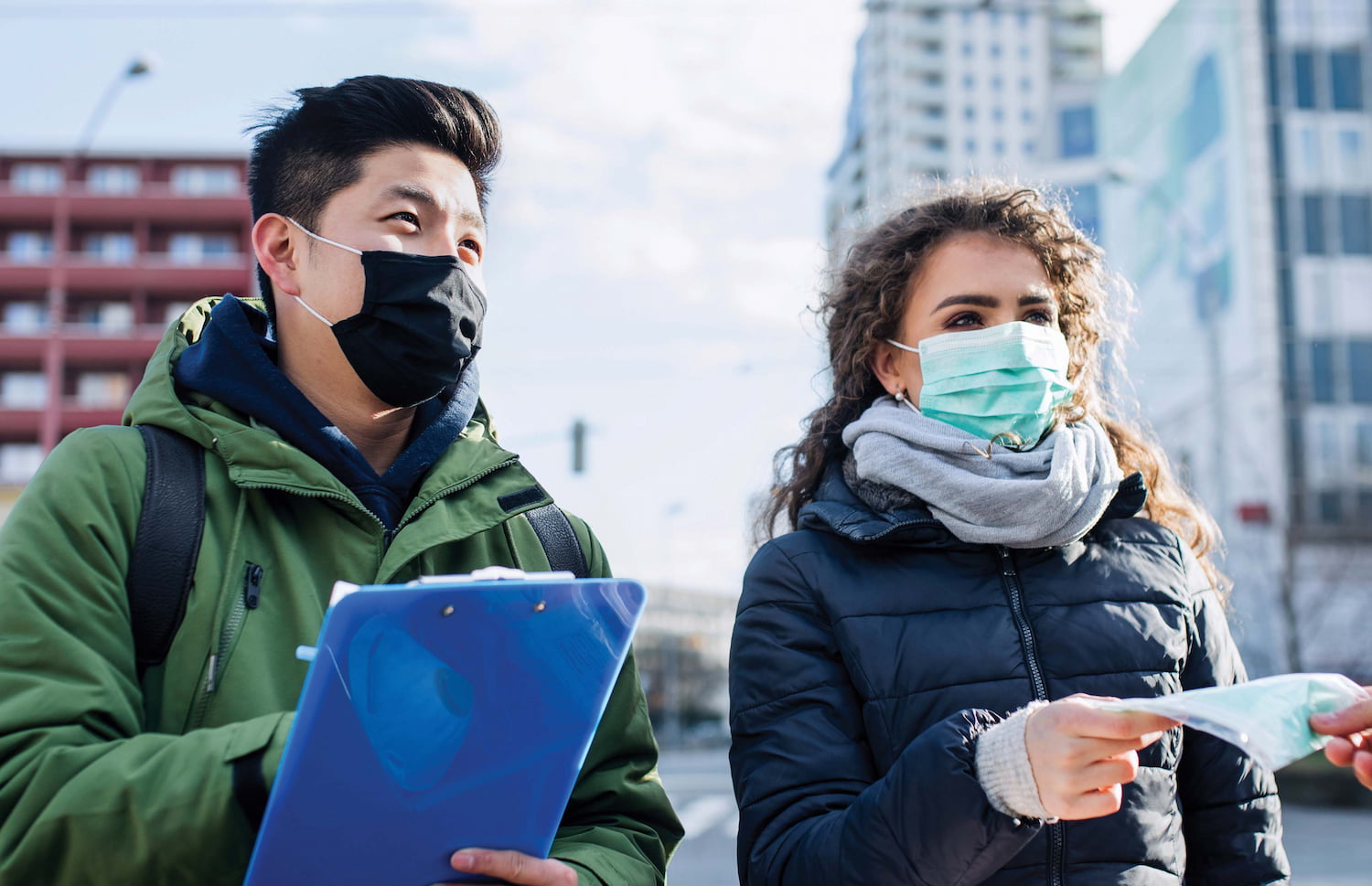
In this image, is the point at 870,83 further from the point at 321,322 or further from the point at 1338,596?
the point at 321,322

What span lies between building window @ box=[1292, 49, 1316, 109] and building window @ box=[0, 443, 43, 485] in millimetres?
37199

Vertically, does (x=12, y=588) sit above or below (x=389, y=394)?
below

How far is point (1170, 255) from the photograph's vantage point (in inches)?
1287

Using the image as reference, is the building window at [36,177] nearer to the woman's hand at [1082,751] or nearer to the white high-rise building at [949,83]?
the white high-rise building at [949,83]

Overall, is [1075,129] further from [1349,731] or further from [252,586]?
[252,586]

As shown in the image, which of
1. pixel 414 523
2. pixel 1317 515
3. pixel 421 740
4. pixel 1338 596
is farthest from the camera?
pixel 1317 515

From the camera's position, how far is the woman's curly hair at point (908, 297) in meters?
2.76

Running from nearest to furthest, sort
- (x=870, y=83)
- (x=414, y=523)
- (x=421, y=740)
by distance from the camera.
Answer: (x=421, y=740), (x=414, y=523), (x=870, y=83)

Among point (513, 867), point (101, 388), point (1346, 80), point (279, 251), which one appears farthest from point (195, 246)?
point (513, 867)

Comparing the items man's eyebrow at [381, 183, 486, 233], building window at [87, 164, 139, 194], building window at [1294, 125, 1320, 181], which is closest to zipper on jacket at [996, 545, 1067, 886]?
man's eyebrow at [381, 183, 486, 233]

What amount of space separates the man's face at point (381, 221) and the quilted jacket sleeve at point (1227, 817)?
5.48 ft

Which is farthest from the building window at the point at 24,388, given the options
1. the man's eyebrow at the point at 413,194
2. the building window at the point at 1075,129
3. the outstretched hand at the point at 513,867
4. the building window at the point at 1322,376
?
the outstretched hand at the point at 513,867

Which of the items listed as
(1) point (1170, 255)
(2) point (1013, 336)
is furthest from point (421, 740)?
(1) point (1170, 255)

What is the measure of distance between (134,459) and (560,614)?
820mm
